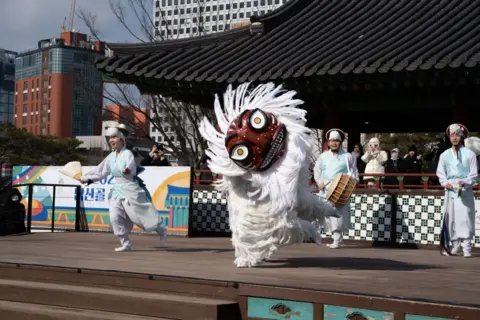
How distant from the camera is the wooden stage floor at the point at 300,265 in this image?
21.9 ft

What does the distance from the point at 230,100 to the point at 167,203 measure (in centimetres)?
717

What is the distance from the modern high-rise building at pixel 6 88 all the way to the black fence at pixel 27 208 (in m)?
126

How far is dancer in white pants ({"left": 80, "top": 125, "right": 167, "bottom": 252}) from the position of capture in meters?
11.2

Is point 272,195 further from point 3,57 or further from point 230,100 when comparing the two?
point 3,57

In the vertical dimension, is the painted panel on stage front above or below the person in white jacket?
below

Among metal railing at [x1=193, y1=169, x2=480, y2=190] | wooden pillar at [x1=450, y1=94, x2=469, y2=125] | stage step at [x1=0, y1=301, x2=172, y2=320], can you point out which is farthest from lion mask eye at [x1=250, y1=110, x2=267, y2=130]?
wooden pillar at [x1=450, y1=94, x2=469, y2=125]

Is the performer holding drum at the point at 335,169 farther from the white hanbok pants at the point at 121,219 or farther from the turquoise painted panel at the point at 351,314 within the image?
the turquoise painted panel at the point at 351,314

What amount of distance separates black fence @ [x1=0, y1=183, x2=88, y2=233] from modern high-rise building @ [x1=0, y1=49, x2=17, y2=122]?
4960 inches

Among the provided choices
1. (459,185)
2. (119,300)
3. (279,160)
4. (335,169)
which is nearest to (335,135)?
(335,169)

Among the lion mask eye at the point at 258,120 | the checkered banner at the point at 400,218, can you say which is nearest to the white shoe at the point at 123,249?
the lion mask eye at the point at 258,120

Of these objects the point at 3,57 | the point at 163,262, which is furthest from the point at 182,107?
the point at 3,57

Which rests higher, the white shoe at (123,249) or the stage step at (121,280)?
the stage step at (121,280)

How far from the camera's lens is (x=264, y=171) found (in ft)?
27.2

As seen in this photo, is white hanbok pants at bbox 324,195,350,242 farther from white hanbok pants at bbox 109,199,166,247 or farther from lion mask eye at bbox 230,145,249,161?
lion mask eye at bbox 230,145,249,161
